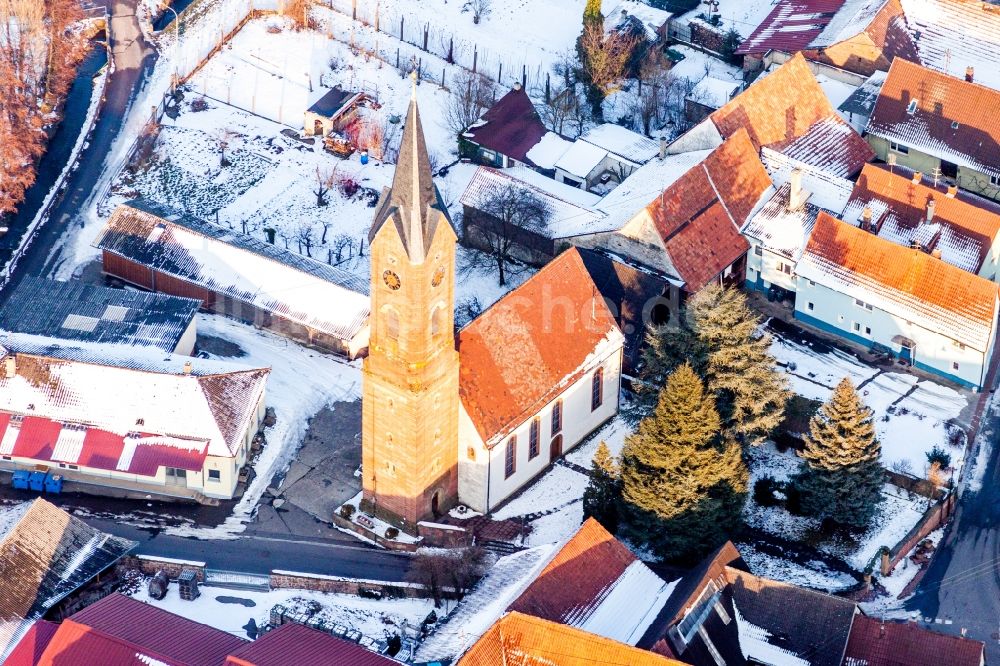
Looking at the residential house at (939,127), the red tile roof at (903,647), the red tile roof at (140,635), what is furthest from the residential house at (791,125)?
the red tile roof at (140,635)

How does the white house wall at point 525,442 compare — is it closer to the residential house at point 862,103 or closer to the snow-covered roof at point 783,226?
the snow-covered roof at point 783,226

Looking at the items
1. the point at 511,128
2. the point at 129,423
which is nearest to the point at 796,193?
the point at 511,128

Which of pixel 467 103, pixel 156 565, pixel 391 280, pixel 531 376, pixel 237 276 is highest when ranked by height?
pixel 391 280

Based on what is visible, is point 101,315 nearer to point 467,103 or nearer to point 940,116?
point 467,103

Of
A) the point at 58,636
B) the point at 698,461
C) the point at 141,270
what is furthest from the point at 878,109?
the point at 58,636

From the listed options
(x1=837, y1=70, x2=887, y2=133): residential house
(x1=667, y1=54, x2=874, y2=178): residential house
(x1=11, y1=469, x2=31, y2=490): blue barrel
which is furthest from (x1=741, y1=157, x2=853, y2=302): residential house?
(x1=11, y1=469, x2=31, y2=490): blue barrel
